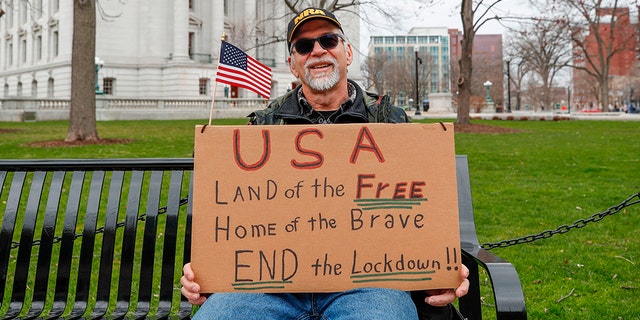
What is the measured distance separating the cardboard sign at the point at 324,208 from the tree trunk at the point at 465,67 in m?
24.2

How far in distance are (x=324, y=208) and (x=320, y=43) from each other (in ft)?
3.60

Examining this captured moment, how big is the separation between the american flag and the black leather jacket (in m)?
1.25

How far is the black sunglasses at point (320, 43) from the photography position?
3.19 metres

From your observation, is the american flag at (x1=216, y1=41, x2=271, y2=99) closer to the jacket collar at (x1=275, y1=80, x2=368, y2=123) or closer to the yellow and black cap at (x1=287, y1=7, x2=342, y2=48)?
the jacket collar at (x1=275, y1=80, x2=368, y2=123)

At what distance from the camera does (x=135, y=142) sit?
17.5 m

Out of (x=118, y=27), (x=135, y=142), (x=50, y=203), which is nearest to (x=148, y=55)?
(x=118, y=27)

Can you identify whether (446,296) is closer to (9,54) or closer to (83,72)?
(83,72)

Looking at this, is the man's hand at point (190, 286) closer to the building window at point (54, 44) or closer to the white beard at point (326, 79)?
the white beard at point (326, 79)

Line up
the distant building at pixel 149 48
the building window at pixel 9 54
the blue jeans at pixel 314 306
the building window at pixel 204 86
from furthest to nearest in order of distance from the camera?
the building window at pixel 9 54, the building window at pixel 204 86, the distant building at pixel 149 48, the blue jeans at pixel 314 306

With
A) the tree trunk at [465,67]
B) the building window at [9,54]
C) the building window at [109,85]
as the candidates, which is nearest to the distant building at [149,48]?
the building window at [109,85]

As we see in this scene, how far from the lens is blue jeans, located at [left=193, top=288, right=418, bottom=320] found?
2436mm

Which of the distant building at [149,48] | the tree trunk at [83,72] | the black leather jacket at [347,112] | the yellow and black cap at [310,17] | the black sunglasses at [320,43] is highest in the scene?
the distant building at [149,48]

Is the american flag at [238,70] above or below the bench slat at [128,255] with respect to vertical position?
above

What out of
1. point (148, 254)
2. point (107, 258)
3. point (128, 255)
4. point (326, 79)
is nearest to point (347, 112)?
point (326, 79)
